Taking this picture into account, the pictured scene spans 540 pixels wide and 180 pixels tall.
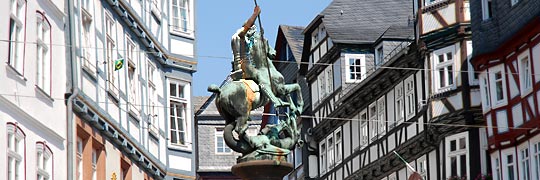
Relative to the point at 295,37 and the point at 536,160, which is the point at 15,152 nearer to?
the point at 536,160

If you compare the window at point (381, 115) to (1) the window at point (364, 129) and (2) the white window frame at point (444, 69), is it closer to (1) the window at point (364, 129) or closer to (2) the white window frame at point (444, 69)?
(1) the window at point (364, 129)

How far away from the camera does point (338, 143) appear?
63.3m

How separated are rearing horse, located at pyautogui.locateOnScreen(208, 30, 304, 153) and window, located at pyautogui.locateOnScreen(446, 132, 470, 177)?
101ft

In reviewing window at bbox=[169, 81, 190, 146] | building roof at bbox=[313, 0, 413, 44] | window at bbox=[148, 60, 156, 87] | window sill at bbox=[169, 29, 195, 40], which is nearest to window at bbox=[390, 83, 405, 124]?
building roof at bbox=[313, 0, 413, 44]

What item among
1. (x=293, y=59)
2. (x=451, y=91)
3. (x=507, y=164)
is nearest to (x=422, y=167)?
(x=451, y=91)

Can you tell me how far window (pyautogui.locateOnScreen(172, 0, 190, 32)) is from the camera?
4461 cm

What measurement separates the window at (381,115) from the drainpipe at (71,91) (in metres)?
23.5

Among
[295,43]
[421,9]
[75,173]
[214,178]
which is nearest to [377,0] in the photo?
[295,43]

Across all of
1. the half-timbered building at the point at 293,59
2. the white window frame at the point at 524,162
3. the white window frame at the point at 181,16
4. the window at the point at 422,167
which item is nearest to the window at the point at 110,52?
the white window frame at the point at 181,16

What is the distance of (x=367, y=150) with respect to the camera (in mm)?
59250

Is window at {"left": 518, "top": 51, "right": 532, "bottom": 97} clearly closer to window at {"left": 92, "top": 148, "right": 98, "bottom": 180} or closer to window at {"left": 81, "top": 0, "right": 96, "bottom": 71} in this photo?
window at {"left": 92, "top": 148, "right": 98, "bottom": 180}

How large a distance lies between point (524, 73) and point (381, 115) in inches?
523

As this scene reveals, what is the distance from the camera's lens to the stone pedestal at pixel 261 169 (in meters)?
18.7

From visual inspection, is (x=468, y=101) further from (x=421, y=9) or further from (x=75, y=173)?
(x=75, y=173)
